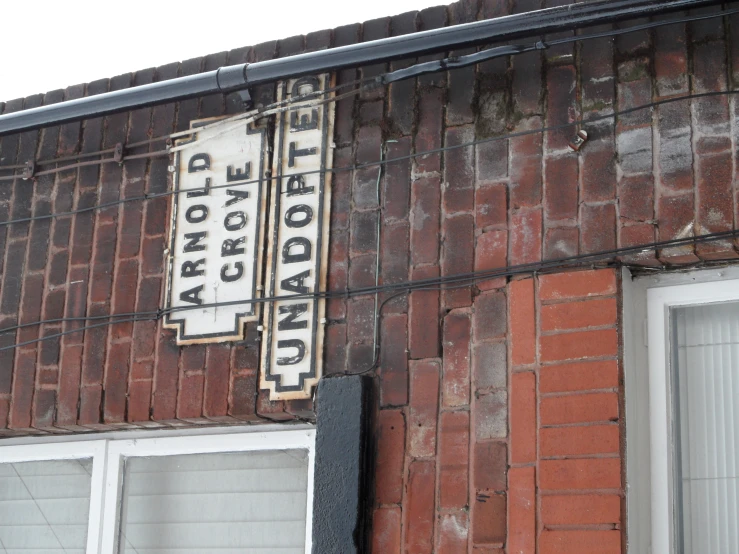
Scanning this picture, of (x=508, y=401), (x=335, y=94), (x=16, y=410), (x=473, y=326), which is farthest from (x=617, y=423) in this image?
(x=16, y=410)

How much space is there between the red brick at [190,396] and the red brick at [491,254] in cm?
106

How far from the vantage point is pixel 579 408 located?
3.18 metres

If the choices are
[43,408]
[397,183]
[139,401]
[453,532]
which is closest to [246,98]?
[397,183]

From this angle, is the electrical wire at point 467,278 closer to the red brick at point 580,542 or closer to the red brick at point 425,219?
the red brick at point 425,219

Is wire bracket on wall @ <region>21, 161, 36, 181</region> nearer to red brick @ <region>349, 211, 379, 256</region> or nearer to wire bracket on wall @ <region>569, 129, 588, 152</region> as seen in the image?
red brick @ <region>349, 211, 379, 256</region>

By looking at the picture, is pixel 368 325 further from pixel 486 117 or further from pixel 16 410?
pixel 16 410

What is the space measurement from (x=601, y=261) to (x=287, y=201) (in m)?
1.16

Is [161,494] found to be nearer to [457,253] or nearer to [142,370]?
[142,370]

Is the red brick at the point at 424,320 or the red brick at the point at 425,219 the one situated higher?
the red brick at the point at 425,219

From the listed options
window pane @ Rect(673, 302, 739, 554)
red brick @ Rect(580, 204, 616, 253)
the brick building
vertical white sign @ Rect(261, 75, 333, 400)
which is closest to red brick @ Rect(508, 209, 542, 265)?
the brick building

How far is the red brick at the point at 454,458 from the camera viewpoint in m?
3.33

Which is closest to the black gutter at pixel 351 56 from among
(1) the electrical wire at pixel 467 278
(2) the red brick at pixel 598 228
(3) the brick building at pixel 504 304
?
(3) the brick building at pixel 504 304

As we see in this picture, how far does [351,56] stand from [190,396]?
4.23 ft

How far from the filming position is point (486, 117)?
361 centimetres
